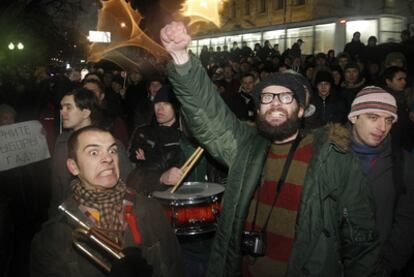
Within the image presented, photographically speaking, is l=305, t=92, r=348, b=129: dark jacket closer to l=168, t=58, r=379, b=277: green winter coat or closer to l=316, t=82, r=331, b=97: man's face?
l=316, t=82, r=331, b=97: man's face

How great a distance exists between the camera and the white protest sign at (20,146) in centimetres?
647

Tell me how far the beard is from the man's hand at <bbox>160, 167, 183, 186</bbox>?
51.2 inches

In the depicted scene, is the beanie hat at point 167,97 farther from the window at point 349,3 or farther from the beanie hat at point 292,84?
the window at point 349,3

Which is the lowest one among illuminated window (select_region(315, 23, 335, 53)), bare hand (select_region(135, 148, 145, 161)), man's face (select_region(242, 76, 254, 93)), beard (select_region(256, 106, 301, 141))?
bare hand (select_region(135, 148, 145, 161))

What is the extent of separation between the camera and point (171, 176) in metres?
4.26

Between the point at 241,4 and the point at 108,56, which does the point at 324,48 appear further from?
the point at 241,4

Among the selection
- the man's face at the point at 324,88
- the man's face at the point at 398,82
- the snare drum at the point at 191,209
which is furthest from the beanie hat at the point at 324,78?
the snare drum at the point at 191,209

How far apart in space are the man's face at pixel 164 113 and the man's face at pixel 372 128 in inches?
85.2

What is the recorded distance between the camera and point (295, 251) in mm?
2857

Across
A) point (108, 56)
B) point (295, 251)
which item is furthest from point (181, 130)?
point (108, 56)

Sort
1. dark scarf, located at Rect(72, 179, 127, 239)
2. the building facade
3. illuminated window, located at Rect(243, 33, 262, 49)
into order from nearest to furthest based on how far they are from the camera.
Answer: dark scarf, located at Rect(72, 179, 127, 239) → the building facade → illuminated window, located at Rect(243, 33, 262, 49)

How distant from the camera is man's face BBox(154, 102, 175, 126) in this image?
16.5 feet

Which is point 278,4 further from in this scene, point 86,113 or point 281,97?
point 281,97

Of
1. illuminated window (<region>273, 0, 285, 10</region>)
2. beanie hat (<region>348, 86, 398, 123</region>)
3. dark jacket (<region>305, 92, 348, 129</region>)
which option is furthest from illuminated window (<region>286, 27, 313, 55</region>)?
beanie hat (<region>348, 86, 398, 123</region>)
